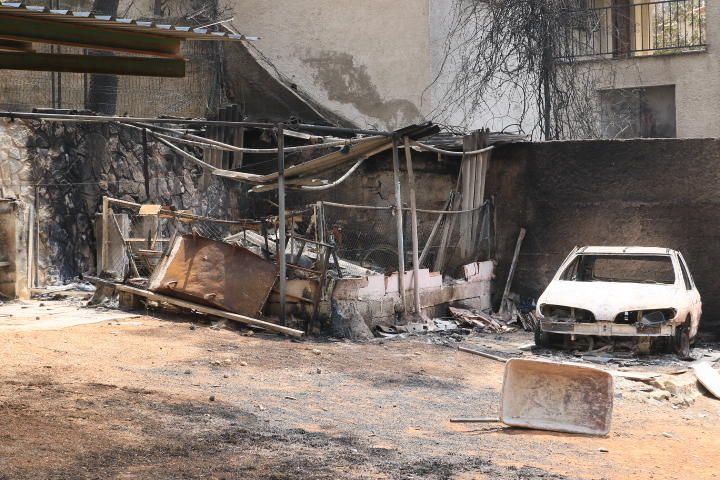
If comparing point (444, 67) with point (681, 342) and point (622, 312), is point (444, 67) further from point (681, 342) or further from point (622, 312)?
point (681, 342)

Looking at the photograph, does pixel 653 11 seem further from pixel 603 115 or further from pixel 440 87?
pixel 440 87

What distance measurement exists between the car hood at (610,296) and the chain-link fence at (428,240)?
302 centimetres

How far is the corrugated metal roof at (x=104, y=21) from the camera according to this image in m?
5.87

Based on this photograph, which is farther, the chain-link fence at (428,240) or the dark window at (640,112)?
the dark window at (640,112)

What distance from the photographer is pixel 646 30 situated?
25.4 m

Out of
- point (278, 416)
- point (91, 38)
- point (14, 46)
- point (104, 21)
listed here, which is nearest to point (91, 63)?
point (14, 46)

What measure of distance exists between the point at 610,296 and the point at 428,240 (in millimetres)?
3883

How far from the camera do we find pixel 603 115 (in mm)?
24359

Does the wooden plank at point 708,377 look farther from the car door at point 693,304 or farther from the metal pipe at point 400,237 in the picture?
the metal pipe at point 400,237

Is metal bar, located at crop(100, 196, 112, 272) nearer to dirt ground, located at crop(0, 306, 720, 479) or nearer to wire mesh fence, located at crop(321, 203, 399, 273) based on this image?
dirt ground, located at crop(0, 306, 720, 479)

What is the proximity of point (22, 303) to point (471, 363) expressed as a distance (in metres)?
6.15

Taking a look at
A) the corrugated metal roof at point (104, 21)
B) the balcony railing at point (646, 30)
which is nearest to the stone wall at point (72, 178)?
the corrugated metal roof at point (104, 21)

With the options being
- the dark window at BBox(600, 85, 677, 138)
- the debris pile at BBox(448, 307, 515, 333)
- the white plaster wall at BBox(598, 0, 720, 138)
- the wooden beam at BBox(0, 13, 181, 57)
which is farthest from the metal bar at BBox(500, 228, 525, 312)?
the wooden beam at BBox(0, 13, 181, 57)

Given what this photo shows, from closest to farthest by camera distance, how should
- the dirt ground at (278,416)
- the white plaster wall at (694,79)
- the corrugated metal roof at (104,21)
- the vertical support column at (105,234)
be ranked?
the corrugated metal roof at (104,21) < the dirt ground at (278,416) < the vertical support column at (105,234) < the white plaster wall at (694,79)
